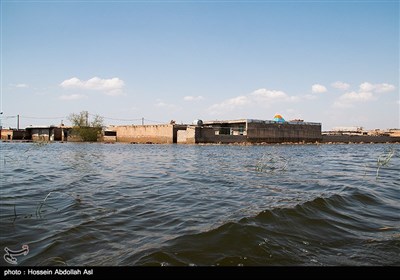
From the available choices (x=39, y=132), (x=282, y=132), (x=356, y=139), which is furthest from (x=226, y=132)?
(x=39, y=132)

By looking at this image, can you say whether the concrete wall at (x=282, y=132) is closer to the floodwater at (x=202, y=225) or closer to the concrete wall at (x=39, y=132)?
the floodwater at (x=202, y=225)

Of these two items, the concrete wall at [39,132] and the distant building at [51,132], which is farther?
the concrete wall at [39,132]

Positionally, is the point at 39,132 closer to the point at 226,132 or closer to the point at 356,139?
the point at 226,132

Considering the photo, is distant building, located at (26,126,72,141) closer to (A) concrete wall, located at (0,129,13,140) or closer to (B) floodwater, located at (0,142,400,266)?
(A) concrete wall, located at (0,129,13,140)

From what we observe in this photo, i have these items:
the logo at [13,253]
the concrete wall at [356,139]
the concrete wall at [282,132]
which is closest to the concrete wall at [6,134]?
the concrete wall at [282,132]

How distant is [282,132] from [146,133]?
89.4 feet

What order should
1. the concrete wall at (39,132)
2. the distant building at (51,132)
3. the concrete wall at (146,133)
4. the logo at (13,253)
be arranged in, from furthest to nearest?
the concrete wall at (39,132) < the distant building at (51,132) < the concrete wall at (146,133) < the logo at (13,253)

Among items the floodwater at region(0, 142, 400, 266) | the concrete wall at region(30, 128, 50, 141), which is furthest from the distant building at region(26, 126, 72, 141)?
the floodwater at region(0, 142, 400, 266)

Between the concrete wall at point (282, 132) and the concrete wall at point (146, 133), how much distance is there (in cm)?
1476

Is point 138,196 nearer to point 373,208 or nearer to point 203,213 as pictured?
point 203,213

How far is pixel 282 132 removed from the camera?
5294cm

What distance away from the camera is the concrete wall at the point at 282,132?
49000 mm

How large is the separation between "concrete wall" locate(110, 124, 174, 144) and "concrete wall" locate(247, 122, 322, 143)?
14757 mm

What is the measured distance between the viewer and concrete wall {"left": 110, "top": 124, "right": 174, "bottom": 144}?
47938mm
